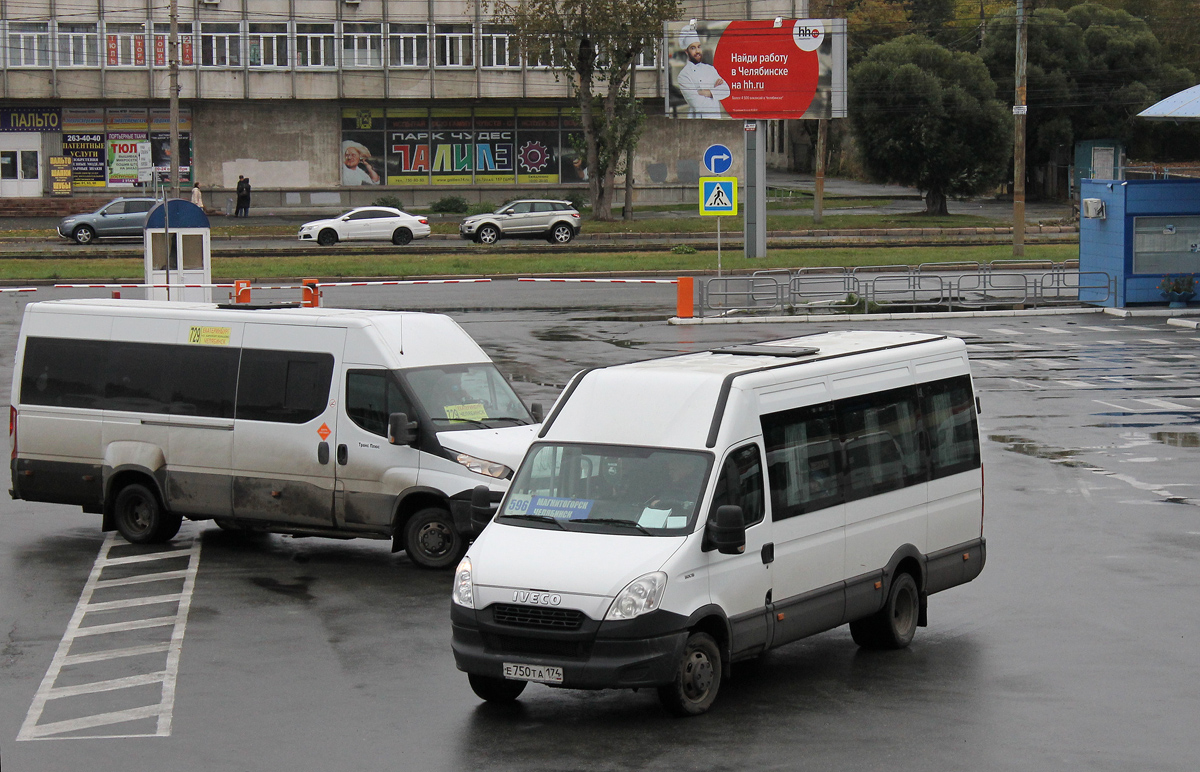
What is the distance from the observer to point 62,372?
46.8 ft

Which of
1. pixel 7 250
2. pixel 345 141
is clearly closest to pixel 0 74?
pixel 345 141

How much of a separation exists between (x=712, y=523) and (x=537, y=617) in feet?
3.82

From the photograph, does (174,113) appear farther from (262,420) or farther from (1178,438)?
(1178,438)

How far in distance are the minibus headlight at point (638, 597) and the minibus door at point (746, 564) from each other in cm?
46

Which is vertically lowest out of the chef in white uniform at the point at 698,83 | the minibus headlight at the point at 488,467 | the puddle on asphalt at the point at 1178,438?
the puddle on asphalt at the point at 1178,438

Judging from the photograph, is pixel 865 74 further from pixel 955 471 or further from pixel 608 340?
pixel 955 471

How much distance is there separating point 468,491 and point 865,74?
60.6 metres

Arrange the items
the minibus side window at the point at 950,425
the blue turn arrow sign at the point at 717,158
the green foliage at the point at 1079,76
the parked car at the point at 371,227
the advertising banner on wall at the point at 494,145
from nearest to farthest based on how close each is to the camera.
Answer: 1. the minibus side window at the point at 950,425
2. the blue turn arrow sign at the point at 717,158
3. the parked car at the point at 371,227
4. the advertising banner on wall at the point at 494,145
5. the green foliage at the point at 1079,76

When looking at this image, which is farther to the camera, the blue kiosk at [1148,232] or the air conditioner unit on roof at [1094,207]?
the air conditioner unit on roof at [1094,207]

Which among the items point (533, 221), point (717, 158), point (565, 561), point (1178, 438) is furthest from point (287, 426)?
point (533, 221)

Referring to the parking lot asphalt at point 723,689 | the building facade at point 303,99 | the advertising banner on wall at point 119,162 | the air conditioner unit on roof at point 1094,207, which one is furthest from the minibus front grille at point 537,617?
the advertising banner on wall at point 119,162

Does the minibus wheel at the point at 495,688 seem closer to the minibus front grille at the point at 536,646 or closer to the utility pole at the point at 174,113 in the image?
the minibus front grille at the point at 536,646

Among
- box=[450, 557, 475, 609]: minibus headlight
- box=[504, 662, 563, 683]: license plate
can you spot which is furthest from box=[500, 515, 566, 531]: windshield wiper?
box=[504, 662, 563, 683]: license plate

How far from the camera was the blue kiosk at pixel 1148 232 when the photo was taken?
3397cm
